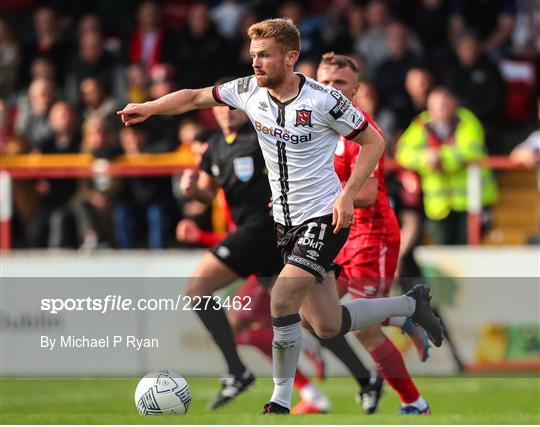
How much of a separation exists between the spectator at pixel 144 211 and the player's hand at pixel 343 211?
6195mm

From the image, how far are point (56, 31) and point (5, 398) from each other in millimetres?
6305

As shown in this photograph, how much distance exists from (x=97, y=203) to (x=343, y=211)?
6.48 meters

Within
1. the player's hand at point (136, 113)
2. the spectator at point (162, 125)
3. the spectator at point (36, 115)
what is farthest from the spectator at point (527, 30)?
the player's hand at point (136, 113)

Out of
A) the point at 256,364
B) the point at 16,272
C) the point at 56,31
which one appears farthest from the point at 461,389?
the point at 56,31

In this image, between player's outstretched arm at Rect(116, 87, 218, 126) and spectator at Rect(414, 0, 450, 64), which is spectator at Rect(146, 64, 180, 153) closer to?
spectator at Rect(414, 0, 450, 64)

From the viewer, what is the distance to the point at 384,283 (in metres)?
9.73

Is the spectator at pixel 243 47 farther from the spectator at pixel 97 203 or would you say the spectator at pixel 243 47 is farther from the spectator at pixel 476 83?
the spectator at pixel 476 83

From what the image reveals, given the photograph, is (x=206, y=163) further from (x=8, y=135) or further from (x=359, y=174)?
(x=8, y=135)

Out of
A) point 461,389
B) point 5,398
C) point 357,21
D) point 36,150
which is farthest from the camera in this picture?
point 357,21

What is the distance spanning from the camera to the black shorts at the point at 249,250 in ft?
35.0

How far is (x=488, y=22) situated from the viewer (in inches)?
648

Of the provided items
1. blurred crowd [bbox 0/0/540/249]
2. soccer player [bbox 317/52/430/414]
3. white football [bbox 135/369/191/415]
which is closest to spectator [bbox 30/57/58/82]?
blurred crowd [bbox 0/0/540/249]

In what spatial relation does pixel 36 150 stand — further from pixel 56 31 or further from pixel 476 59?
pixel 476 59

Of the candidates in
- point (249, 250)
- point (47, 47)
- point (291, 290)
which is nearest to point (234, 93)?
point (291, 290)
